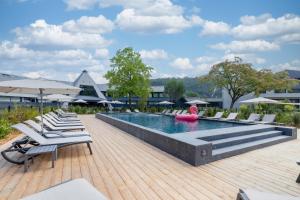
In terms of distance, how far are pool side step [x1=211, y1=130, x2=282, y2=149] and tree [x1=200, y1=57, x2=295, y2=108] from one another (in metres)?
19.1

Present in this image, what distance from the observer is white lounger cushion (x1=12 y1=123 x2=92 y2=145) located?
19.6 feet

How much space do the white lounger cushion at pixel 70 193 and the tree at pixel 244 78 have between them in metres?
27.3

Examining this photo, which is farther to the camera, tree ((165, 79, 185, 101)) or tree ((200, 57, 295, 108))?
tree ((165, 79, 185, 101))

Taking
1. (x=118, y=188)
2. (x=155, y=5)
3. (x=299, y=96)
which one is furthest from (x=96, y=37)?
(x=299, y=96)

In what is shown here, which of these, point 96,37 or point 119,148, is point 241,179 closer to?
point 119,148

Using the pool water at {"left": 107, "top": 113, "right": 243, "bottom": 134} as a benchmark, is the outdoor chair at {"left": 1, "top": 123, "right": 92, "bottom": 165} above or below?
above

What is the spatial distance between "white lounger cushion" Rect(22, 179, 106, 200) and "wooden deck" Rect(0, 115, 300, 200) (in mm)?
1068

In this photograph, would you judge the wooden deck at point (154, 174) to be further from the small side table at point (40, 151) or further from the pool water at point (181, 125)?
the pool water at point (181, 125)

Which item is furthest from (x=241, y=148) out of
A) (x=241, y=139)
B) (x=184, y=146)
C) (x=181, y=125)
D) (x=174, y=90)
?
(x=174, y=90)

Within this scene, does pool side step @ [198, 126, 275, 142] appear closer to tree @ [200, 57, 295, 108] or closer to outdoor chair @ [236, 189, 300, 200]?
outdoor chair @ [236, 189, 300, 200]

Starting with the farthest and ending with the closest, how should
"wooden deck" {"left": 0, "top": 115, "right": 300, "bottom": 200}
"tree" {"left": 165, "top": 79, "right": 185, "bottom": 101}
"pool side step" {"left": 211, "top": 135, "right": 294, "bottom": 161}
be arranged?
"tree" {"left": 165, "top": 79, "right": 185, "bottom": 101} < "pool side step" {"left": 211, "top": 135, "right": 294, "bottom": 161} < "wooden deck" {"left": 0, "top": 115, "right": 300, "bottom": 200}

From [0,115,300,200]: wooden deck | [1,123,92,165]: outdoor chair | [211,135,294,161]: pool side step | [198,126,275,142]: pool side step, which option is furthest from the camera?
[198,126,275,142]: pool side step

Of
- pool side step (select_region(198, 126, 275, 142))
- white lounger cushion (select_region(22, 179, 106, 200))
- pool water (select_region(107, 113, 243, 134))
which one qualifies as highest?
white lounger cushion (select_region(22, 179, 106, 200))

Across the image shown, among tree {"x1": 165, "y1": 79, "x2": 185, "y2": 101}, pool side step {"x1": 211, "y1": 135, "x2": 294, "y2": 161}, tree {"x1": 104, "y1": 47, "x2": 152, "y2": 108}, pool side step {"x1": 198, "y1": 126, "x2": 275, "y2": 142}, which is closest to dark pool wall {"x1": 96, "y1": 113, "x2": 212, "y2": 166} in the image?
pool side step {"x1": 211, "y1": 135, "x2": 294, "y2": 161}
